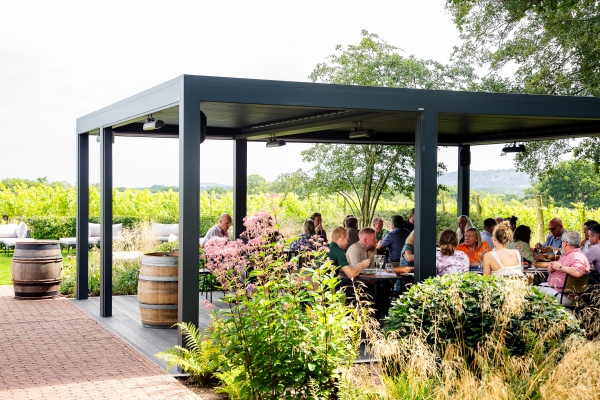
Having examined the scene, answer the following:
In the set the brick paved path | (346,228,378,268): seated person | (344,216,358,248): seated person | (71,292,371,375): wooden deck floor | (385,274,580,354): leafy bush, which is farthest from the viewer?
(344,216,358,248): seated person

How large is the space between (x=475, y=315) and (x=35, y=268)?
24.1 ft

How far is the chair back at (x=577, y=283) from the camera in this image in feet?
24.7

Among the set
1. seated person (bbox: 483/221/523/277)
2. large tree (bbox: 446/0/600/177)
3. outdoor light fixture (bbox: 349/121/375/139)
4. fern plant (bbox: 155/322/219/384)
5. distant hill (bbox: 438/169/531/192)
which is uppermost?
large tree (bbox: 446/0/600/177)

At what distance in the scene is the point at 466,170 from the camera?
561 inches

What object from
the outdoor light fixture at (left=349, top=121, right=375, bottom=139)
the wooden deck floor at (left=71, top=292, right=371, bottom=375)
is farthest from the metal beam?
the wooden deck floor at (left=71, top=292, right=371, bottom=375)

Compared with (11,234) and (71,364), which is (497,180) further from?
(71,364)

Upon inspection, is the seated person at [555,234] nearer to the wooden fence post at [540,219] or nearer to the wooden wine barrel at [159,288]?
the wooden wine barrel at [159,288]

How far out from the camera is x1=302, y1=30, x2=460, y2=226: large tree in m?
18.0

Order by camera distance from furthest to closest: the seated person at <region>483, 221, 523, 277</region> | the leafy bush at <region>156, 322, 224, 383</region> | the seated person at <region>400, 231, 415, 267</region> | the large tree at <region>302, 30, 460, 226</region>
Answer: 1. the large tree at <region>302, 30, 460, 226</region>
2. the seated person at <region>400, 231, 415, 267</region>
3. the seated person at <region>483, 221, 523, 277</region>
4. the leafy bush at <region>156, 322, 224, 383</region>

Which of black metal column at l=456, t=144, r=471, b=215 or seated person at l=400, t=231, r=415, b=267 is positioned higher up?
black metal column at l=456, t=144, r=471, b=215

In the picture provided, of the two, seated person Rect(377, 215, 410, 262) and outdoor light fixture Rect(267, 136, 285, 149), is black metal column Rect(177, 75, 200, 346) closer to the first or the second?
seated person Rect(377, 215, 410, 262)

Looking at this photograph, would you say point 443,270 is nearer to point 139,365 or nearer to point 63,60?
point 139,365

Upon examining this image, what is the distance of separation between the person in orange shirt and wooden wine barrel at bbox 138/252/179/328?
356 cm

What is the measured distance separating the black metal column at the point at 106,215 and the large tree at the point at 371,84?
31.7ft
